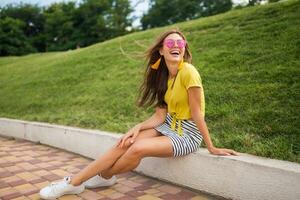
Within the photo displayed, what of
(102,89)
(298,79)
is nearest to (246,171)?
(298,79)

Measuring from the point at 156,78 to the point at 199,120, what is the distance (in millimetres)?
792

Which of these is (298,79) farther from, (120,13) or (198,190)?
(120,13)

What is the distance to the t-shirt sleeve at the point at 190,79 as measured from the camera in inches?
129

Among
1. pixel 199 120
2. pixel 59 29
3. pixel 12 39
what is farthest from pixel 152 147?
pixel 59 29

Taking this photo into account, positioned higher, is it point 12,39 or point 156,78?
point 12,39

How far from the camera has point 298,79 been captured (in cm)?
443

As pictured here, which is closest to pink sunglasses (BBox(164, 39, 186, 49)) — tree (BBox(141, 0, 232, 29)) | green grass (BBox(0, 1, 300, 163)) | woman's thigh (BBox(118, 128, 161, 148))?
green grass (BBox(0, 1, 300, 163))

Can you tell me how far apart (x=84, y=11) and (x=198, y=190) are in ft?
158

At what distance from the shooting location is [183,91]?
3406mm

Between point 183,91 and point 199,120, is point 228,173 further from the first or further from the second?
point 183,91

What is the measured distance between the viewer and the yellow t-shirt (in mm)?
3316

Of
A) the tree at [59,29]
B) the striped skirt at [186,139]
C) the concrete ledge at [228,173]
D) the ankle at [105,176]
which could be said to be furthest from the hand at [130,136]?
the tree at [59,29]

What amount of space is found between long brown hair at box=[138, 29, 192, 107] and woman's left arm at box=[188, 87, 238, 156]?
0.46 meters

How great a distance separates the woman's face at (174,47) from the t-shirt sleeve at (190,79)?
0.24 meters
